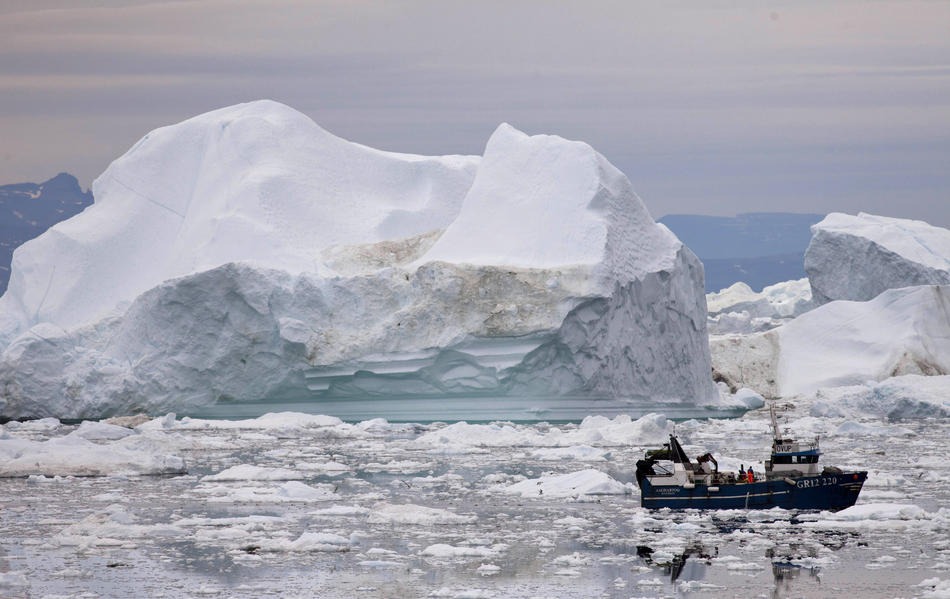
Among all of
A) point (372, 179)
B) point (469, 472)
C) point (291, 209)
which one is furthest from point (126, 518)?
point (372, 179)

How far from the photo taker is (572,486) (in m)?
16.7

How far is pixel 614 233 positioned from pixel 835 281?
1648cm

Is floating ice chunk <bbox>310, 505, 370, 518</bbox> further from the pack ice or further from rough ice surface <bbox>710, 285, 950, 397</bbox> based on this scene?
rough ice surface <bbox>710, 285, 950, 397</bbox>

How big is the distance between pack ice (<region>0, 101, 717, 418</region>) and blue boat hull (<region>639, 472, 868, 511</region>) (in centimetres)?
1247

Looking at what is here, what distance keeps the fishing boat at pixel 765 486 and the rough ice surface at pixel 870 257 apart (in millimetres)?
27710

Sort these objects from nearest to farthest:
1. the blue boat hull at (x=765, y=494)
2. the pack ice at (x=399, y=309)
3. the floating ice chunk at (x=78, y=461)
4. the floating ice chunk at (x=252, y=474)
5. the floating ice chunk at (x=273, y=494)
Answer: the blue boat hull at (x=765, y=494) < the floating ice chunk at (x=273, y=494) < the floating ice chunk at (x=252, y=474) < the floating ice chunk at (x=78, y=461) < the pack ice at (x=399, y=309)

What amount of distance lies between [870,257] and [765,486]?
28.7 meters

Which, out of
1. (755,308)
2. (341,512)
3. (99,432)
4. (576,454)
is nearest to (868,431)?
(576,454)

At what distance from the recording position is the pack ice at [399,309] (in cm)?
2823

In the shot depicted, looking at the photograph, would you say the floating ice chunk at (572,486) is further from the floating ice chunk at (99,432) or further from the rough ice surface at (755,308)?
the rough ice surface at (755,308)

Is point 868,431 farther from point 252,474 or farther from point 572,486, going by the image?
point 252,474

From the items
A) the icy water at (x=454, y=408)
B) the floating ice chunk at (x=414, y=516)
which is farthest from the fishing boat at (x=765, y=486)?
the icy water at (x=454, y=408)

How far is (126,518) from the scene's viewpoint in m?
13.7

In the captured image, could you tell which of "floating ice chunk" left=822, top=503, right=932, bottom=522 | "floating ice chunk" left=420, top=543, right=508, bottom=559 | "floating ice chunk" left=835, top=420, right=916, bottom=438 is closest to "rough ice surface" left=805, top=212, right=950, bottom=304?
"floating ice chunk" left=835, top=420, right=916, bottom=438
